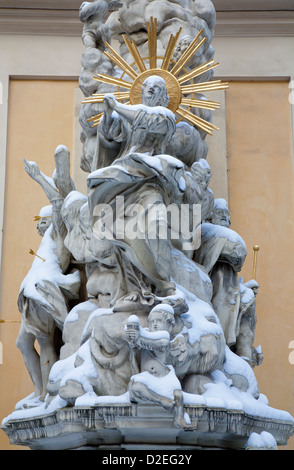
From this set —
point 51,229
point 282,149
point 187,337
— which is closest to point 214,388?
point 187,337

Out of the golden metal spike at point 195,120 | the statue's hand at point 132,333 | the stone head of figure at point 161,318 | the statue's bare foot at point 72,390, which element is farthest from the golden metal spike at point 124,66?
the statue's bare foot at point 72,390

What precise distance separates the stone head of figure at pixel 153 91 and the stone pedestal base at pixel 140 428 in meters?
1.87

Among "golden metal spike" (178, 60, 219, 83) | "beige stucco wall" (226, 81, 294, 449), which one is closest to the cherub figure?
"golden metal spike" (178, 60, 219, 83)

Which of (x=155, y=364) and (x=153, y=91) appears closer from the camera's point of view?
(x=155, y=364)

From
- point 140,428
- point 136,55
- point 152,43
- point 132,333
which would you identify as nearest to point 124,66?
point 136,55

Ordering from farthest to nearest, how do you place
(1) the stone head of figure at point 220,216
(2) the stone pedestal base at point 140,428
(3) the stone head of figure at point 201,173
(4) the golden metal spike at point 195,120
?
1. (1) the stone head of figure at point 220,216
2. (4) the golden metal spike at point 195,120
3. (3) the stone head of figure at point 201,173
4. (2) the stone pedestal base at point 140,428

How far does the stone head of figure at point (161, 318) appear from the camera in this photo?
621 centimetres

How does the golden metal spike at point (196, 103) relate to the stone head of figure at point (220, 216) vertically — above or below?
above

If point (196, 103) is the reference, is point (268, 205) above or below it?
below

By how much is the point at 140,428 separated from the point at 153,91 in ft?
6.60

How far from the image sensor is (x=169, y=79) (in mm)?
7242

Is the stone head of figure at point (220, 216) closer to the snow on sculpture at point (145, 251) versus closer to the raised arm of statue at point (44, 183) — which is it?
the snow on sculpture at point (145, 251)

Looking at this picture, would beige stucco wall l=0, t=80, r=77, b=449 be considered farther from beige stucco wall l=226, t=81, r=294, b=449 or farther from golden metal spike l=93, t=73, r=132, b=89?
golden metal spike l=93, t=73, r=132, b=89

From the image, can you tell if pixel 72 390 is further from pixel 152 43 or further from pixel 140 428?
pixel 152 43
